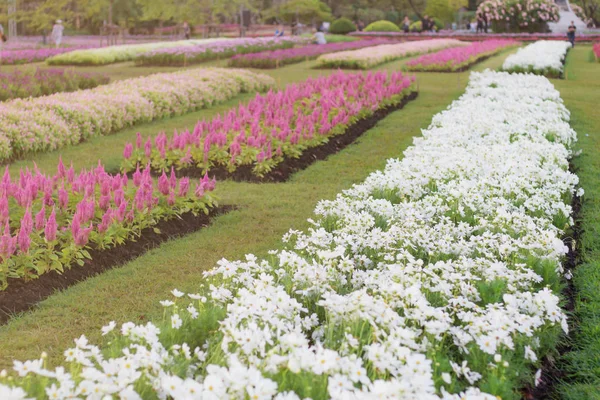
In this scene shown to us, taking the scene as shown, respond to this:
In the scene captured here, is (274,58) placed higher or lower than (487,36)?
lower

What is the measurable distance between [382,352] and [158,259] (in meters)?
3.45

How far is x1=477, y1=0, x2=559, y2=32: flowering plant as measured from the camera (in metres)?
47.0

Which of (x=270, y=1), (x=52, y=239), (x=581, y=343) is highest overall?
(x=270, y=1)

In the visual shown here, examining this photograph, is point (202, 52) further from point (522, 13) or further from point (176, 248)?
point (522, 13)

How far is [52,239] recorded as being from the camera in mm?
5527

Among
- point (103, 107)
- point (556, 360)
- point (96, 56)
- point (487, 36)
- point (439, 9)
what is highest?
point (439, 9)

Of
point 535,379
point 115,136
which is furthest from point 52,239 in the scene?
point 115,136

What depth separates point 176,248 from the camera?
6477mm

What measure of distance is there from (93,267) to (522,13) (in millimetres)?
46169

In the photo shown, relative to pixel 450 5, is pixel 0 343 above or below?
below

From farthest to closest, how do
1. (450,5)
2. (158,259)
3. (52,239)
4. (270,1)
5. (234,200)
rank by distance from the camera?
1. (270,1)
2. (450,5)
3. (234,200)
4. (158,259)
5. (52,239)

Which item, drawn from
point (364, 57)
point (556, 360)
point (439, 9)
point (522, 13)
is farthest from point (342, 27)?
point (556, 360)

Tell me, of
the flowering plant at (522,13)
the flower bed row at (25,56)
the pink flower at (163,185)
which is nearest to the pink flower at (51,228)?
the pink flower at (163,185)

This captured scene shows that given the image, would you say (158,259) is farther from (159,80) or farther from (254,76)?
(254,76)
